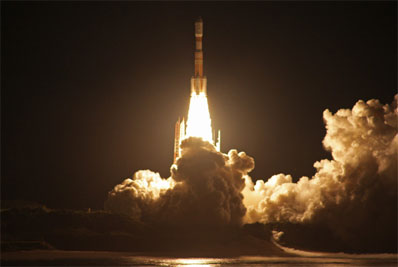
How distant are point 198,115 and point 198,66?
5329mm

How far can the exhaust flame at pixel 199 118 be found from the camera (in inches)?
4700

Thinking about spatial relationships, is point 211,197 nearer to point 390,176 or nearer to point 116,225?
point 116,225

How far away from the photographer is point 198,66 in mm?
117812

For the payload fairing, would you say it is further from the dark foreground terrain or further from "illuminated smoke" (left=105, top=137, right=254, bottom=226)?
the dark foreground terrain

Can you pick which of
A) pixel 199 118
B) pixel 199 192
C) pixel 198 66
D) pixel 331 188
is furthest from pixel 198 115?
pixel 331 188

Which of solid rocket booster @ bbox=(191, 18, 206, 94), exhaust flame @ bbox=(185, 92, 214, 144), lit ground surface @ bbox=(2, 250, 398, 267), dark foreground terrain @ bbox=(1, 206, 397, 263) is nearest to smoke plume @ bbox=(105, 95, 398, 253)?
dark foreground terrain @ bbox=(1, 206, 397, 263)

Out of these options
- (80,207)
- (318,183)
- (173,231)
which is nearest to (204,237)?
(173,231)

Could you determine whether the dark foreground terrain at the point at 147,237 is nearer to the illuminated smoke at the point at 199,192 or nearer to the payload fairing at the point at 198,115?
the illuminated smoke at the point at 199,192

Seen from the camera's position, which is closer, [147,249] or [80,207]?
[147,249]

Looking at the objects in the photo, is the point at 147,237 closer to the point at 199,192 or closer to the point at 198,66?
the point at 199,192

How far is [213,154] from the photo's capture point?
11325 centimetres

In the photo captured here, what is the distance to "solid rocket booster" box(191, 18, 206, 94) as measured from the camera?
117125mm

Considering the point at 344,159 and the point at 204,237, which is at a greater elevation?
the point at 344,159

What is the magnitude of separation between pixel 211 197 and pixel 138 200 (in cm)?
920
